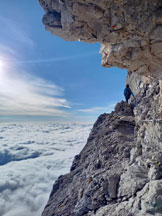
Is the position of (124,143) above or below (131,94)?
below

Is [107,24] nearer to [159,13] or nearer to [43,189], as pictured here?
[159,13]

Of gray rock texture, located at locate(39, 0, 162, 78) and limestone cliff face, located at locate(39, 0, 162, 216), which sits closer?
gray rock texture, located at locate(39, 0, 162, 78)

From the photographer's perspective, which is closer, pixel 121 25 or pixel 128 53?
pixel 121 25

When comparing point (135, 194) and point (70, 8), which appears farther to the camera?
point (135, 194)

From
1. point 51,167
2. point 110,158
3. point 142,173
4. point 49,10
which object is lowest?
point 51,167

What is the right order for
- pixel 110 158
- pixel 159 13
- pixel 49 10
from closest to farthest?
pixel 159 13
pixel 49 10
pixel 110 158

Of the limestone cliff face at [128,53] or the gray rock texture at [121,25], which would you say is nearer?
the gray rock texture at [121,25]

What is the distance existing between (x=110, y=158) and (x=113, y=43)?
39.0 ft

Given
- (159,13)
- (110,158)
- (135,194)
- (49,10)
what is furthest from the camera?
(110,158)

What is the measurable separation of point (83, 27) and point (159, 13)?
12.3ft

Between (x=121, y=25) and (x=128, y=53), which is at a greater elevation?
(x=121, y=25)

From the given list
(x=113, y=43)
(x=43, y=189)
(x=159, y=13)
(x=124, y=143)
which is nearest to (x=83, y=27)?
(x=113, y=43)

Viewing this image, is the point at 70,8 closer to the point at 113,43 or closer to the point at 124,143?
the point at 113,43

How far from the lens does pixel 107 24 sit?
20.0 feet
